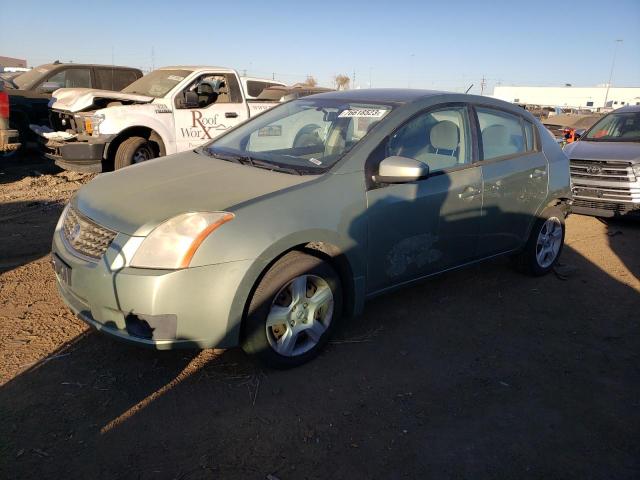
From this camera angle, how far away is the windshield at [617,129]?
7.99 metres

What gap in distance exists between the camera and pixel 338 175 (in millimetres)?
3252

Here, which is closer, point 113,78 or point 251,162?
point 251,162

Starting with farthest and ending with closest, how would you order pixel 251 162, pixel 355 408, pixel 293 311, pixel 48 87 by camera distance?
pixel 48 87 < pixel 251 162 < pixel 293 311 < pixel 355 408

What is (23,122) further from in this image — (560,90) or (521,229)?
(560,90)

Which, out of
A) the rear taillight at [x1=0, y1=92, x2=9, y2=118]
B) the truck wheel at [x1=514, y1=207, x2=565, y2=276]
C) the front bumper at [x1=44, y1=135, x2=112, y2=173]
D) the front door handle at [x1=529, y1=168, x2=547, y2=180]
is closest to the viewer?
the front door handle at [x1=529, y1=168, x2=547, y2=180]

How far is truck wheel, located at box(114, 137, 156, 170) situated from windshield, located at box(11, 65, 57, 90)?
13.7ft

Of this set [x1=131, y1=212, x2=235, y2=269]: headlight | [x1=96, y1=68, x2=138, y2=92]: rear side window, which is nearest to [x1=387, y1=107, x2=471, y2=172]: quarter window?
[x1=131, y1=212, x2=235, y2=269]: headlight

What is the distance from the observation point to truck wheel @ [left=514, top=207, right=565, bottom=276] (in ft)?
A: 15.7

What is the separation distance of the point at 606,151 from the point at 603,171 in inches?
17.2

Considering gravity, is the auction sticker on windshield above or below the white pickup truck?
above

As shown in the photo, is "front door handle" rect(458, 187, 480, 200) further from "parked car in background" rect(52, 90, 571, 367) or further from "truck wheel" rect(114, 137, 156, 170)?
"truck wheel" rect(114, 137, 156, 170)

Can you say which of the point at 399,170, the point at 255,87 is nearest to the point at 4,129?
the point at 255,87

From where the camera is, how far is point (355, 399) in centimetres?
294

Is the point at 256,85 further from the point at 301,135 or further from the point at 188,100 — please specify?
the point at 301,135
